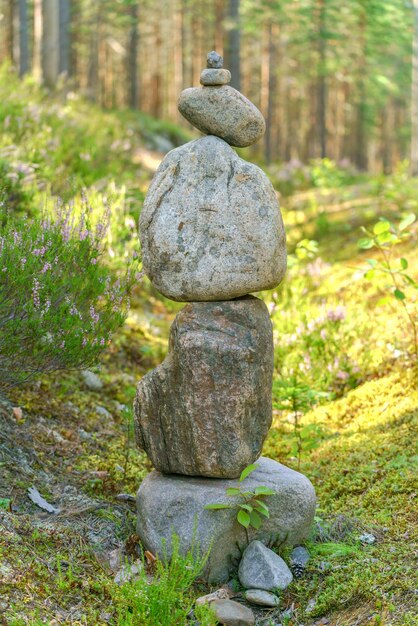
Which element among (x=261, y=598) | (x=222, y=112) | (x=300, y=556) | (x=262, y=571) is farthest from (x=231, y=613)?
(x=222, y=112)

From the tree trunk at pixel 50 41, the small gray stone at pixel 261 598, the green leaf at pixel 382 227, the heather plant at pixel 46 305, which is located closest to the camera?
the small gray stone at pixel 261 598

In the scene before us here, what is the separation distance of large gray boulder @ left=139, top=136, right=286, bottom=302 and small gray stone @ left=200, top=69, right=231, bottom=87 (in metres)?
0.38

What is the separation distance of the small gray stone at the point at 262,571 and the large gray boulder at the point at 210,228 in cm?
157

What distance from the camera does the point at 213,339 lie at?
13.9 ft

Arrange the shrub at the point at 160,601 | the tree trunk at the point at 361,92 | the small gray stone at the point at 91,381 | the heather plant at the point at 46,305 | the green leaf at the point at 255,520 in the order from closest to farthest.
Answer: the shrub at the point at 160,601, the green leaf at the point at 255,520, the heather plant at the point at 46,305, the small gray stone at the point at 91,381, the tree trunk at the point at 361,92

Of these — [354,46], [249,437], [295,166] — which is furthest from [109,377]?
[354,46]

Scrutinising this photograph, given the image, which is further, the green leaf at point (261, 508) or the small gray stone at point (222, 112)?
the small gray stone at point (222, 112)

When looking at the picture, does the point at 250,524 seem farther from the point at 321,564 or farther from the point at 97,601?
the point at 97,601

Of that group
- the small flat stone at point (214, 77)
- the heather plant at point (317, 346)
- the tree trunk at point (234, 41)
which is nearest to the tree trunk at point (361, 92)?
the tree trunk at point (234, 41)

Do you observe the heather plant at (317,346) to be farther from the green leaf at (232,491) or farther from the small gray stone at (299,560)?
the green leaf at (232,491)

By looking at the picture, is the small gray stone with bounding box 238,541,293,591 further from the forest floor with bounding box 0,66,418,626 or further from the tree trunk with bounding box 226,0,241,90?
the tree trunk with bounding box 226,0,241,90

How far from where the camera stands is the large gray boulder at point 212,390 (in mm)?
4242

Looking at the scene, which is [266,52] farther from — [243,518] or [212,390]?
[243,518]

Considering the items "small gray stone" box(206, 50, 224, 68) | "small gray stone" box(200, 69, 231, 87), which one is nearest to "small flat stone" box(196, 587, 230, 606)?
"small gray stone" box(200, 69, 231, 87)
